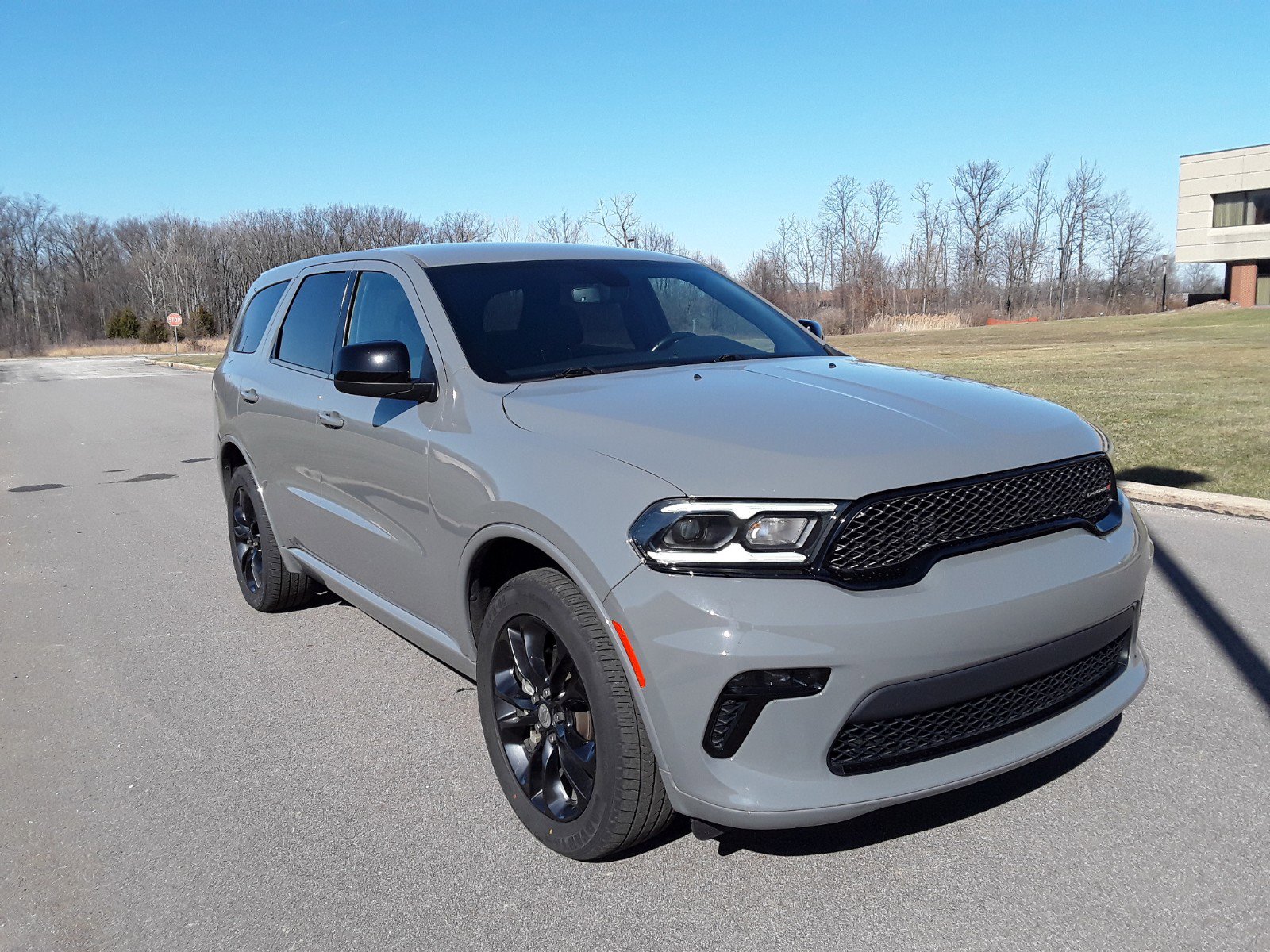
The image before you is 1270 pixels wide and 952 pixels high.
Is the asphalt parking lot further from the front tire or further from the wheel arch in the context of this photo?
the wheel arch

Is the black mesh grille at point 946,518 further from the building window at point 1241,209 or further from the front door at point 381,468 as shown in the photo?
the building window at point 1241,209

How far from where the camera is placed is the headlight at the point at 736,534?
8.33 ft

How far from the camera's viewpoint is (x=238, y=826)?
339 cm

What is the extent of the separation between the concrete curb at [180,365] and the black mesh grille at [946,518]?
3761 cm

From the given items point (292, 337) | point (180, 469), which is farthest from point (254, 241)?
point (292, 337)

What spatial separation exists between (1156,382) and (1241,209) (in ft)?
167

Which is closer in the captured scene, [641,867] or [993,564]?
[993,564]

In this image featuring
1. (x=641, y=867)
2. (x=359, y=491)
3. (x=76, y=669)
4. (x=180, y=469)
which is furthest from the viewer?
(x=180, y=469)

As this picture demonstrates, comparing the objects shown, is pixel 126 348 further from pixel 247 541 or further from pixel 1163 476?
pixel 1163 476

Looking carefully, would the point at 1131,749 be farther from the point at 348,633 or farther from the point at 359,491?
the point at 348,633

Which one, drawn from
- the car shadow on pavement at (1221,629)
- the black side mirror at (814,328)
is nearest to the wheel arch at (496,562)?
the black side mirror at (814,328)

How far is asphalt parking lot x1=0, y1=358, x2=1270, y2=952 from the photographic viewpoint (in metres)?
2.76

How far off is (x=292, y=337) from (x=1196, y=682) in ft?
14.7

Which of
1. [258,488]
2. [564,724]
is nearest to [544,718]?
[564,724]
